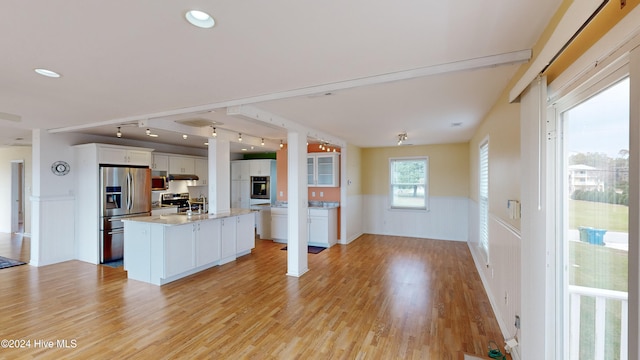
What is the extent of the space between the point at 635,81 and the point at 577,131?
0.61 metres

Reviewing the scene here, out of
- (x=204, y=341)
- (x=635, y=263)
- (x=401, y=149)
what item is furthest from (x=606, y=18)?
(x=401, y=149)

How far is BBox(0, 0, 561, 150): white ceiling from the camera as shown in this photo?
146cm

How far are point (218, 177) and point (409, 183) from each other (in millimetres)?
4656

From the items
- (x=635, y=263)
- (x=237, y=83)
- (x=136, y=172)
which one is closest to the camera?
(x=635, y=263)

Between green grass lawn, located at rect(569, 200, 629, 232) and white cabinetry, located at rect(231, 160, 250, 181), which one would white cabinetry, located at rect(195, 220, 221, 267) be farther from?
green grass lawn, located at rect(569, 200, 629, 232)

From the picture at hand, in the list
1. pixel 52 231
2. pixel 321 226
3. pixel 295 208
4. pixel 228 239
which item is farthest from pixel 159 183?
pixel 295 208

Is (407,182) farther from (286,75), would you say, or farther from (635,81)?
(635,81)

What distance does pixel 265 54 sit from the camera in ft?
6.47

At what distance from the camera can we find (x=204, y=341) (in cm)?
246

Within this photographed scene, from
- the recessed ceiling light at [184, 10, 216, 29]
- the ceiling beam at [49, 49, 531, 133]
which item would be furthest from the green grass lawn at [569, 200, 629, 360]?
the recessed ceiling light at [184, 10, 216, 29]

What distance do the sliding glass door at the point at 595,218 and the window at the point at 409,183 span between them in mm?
5443

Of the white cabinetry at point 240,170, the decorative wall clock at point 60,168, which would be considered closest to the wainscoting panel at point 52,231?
the decorative wall clock at point 60,168

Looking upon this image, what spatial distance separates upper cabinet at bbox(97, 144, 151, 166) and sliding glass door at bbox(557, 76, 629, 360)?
6306 millimetres

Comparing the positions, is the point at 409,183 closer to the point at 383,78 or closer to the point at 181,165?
the point at 383,78
